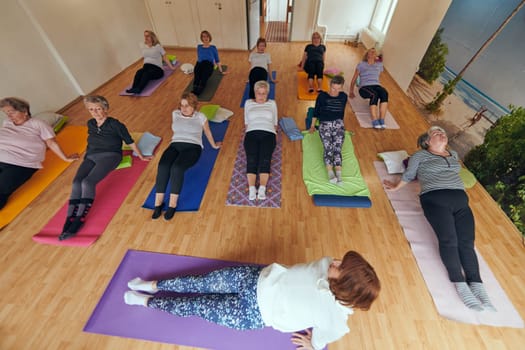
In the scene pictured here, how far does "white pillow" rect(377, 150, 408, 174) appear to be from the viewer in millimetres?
2448

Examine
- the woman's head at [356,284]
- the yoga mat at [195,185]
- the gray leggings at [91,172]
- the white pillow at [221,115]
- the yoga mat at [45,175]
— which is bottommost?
the yoga mat at [45,175]

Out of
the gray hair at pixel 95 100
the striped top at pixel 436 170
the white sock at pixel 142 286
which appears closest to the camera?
the white sock at pixel 142 286

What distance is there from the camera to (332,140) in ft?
8.25

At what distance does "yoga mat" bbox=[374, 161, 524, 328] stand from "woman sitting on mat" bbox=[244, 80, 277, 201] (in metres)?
1.26

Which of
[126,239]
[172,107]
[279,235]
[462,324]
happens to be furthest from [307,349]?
[172,107]

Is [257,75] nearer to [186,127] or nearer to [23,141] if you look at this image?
[186,127]

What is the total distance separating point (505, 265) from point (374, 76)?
2.74 metres

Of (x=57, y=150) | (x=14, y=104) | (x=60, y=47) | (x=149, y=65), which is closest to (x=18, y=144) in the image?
(x=57, y=150)

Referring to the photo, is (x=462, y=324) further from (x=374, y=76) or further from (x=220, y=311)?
(x=374, y=76)

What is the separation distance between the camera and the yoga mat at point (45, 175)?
82.0 inches

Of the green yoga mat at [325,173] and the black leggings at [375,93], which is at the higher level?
the black leggings at [375,93]

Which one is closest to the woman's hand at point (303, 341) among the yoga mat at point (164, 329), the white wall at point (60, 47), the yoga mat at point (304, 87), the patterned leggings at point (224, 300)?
the yoga mat at point (164, 329)

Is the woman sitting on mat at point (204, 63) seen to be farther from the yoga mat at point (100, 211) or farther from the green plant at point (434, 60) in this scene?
the green plant at point (434, 60)

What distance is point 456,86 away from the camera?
2.55 meters
